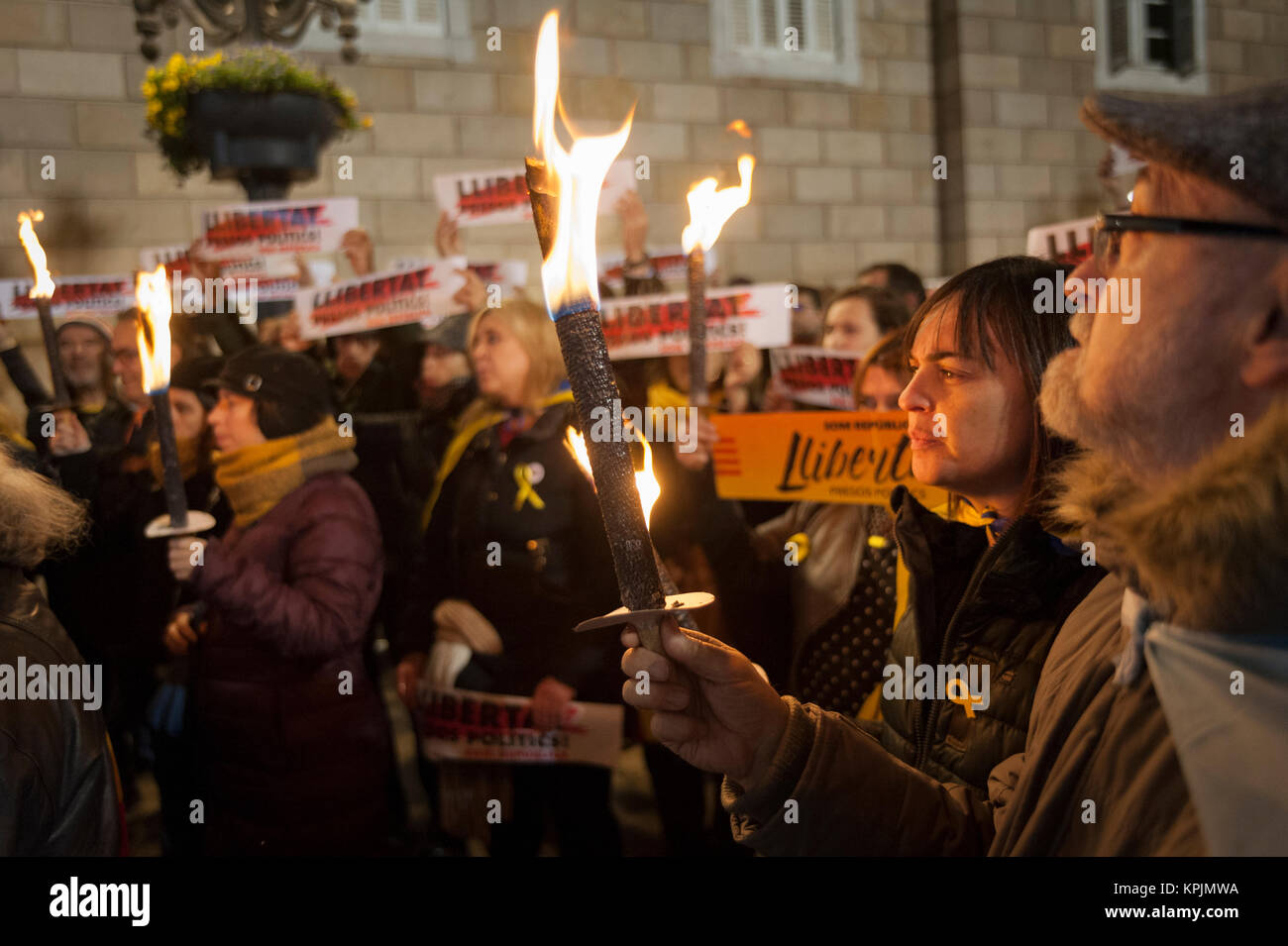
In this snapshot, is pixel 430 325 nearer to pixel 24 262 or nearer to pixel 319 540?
pixel 319 540

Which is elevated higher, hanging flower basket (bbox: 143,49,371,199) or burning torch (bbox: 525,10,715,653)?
hanging flower basket (bbox: 143,49,371,199)

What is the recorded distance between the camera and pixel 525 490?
2.93 meters

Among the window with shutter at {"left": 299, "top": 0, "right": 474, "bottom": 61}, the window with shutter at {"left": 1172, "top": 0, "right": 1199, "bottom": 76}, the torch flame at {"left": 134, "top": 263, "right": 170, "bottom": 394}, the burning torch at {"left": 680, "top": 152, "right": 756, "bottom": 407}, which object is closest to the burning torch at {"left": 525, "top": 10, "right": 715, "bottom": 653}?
the burning torch at {"left": 680, "top": 152, "right": 756, "bottom": 407}

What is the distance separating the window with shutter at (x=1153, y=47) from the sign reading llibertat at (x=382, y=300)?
28.6 ft

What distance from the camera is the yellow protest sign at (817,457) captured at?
2.44 metres

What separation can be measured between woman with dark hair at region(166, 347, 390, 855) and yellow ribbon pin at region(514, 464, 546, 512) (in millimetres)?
422

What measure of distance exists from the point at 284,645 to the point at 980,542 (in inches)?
70.5

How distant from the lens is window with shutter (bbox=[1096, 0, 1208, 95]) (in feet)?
33.5

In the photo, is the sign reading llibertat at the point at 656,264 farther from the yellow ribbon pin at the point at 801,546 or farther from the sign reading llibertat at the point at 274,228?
the yellow ribbon pin at the point at 801,546

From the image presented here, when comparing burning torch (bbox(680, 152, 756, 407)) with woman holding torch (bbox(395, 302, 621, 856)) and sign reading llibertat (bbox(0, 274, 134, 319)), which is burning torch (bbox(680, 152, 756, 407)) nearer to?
woman holding torch (bbox(395, 302, 621, 856))

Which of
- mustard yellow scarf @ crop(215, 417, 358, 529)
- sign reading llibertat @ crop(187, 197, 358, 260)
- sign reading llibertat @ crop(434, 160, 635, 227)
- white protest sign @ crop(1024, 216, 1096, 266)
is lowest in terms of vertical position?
mustard yellow scarf @ crop(215, 417, 358, 529)

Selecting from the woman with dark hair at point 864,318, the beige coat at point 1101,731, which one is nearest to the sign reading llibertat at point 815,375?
the woman with dark hair at point 864,318

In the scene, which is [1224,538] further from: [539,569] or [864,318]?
[864,318]
